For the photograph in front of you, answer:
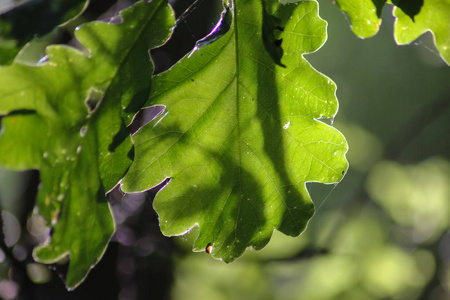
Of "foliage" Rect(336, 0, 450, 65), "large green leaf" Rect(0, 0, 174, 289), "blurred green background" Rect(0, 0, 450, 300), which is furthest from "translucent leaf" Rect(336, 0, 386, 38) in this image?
"blurred green background" Rect(0, 0, 450, 300)

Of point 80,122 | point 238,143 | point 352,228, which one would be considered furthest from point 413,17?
point 352,228

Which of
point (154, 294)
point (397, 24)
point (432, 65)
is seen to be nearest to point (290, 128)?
point (397, 24)

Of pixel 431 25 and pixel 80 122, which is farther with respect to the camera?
pixel 431 25

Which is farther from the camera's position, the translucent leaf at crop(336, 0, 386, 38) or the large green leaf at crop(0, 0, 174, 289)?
the translucent leaf at crop(336, 0, 386, 38)

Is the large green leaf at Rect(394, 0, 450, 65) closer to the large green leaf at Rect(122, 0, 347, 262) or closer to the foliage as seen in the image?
the foliage

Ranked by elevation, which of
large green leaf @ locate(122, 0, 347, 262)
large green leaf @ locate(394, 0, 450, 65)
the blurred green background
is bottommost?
the blurred green background

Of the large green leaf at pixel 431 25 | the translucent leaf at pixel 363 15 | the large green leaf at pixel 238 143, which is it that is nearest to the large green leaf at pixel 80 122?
the large green leaf at pixel 238 143

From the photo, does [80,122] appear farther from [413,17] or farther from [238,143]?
[413,17]
